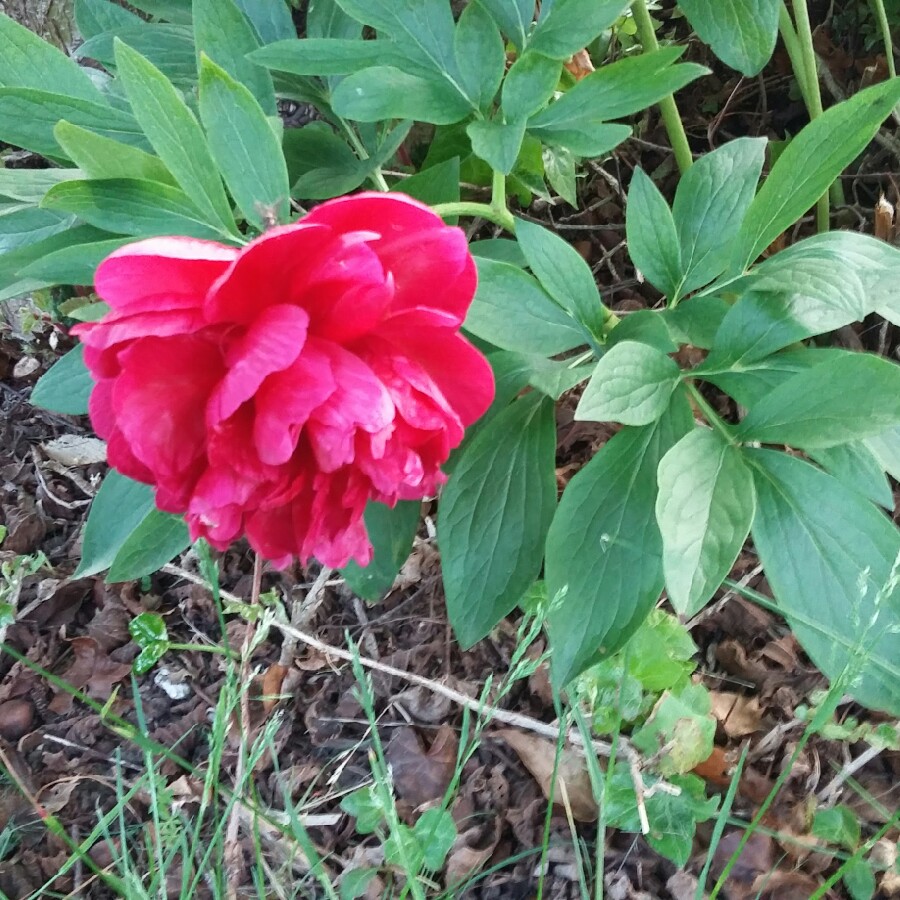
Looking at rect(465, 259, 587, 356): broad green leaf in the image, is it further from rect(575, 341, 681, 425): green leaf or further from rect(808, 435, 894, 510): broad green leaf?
rect(808, 435, 894, 510): broad green leaf

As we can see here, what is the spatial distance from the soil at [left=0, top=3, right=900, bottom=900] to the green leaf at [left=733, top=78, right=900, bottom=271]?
18.0 inches

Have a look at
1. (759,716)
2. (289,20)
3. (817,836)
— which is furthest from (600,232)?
(817,836)

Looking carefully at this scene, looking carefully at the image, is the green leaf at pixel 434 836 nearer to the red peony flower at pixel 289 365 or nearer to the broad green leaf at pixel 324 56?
the red peony flower at pixel 289 365

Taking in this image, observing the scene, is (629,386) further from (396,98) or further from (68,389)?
(68,389)

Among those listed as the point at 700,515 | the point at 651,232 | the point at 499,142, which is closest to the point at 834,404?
the point at 700,515

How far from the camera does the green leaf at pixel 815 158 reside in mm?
619

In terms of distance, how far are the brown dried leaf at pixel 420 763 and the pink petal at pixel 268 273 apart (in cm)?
67

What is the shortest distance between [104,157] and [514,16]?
1.24 feet

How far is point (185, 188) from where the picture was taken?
0.61m

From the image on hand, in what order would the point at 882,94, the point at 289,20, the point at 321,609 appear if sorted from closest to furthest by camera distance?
the point at 882,94 < the point at 289,20 < the point at 321,609

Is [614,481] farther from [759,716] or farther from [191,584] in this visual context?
[191,584]

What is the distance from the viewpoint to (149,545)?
0.79m

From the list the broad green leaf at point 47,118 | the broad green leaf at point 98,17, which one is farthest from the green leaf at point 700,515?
the broad green leaf at point 98,17

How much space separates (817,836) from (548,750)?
0.97 ft
